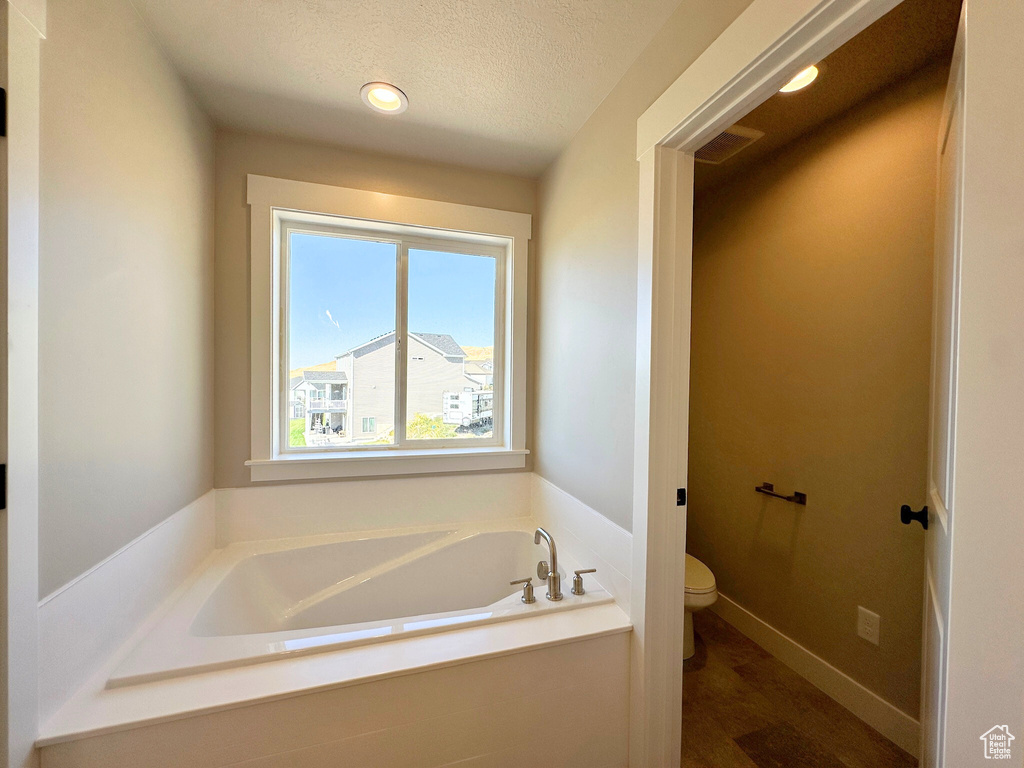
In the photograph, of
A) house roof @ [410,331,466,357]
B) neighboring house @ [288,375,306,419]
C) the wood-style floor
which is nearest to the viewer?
the wood-style floor

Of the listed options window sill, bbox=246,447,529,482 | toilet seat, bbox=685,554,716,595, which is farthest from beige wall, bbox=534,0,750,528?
toilet seat, bbox=685,554,716,595

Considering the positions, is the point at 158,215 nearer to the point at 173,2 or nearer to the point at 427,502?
the point at 173,2

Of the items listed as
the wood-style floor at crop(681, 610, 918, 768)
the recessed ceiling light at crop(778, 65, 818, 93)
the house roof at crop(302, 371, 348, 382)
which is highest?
the recessed ceiling light at crop(778, 65, 818, 93)

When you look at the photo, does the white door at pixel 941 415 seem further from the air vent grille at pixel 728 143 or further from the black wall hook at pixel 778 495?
the black wall hook at pixel 778 495

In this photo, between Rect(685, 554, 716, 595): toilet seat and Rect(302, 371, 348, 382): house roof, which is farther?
Rect(302, 371, 348, 382): house roof

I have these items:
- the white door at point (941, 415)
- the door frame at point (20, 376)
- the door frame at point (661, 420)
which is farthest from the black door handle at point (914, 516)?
the door frame at point (20, 376)

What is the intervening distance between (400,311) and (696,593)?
1.99 m

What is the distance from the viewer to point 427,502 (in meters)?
2.22

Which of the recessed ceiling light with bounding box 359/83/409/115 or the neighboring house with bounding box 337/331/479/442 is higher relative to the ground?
the recessed ceiling light with bounding box 359/83/409/115

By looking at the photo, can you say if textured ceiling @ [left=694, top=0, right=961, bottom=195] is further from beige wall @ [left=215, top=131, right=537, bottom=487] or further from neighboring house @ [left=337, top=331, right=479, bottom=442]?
beige wall @ [left=215, top=131, right=537, bottom=487]

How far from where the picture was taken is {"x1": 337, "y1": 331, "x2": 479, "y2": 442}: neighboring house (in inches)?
88.6

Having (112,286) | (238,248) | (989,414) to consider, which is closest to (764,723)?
(989,414)

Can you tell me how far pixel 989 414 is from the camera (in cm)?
56

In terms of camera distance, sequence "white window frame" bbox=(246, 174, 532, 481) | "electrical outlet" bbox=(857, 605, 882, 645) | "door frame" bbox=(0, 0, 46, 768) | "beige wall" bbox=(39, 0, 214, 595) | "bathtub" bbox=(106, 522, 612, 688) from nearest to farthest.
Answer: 1. "door frame" bbox=(0, 0, 46, 768)
2. "beige wall" bbox=(39, 0, 214, 595)
3. "bathtub" bbox=(106, 522, 612, 688)
4. "electrical outlet" bbox=(857, 605, 882, 645)
5. "white window frame" bbox=(246, 174, 532, 481)
